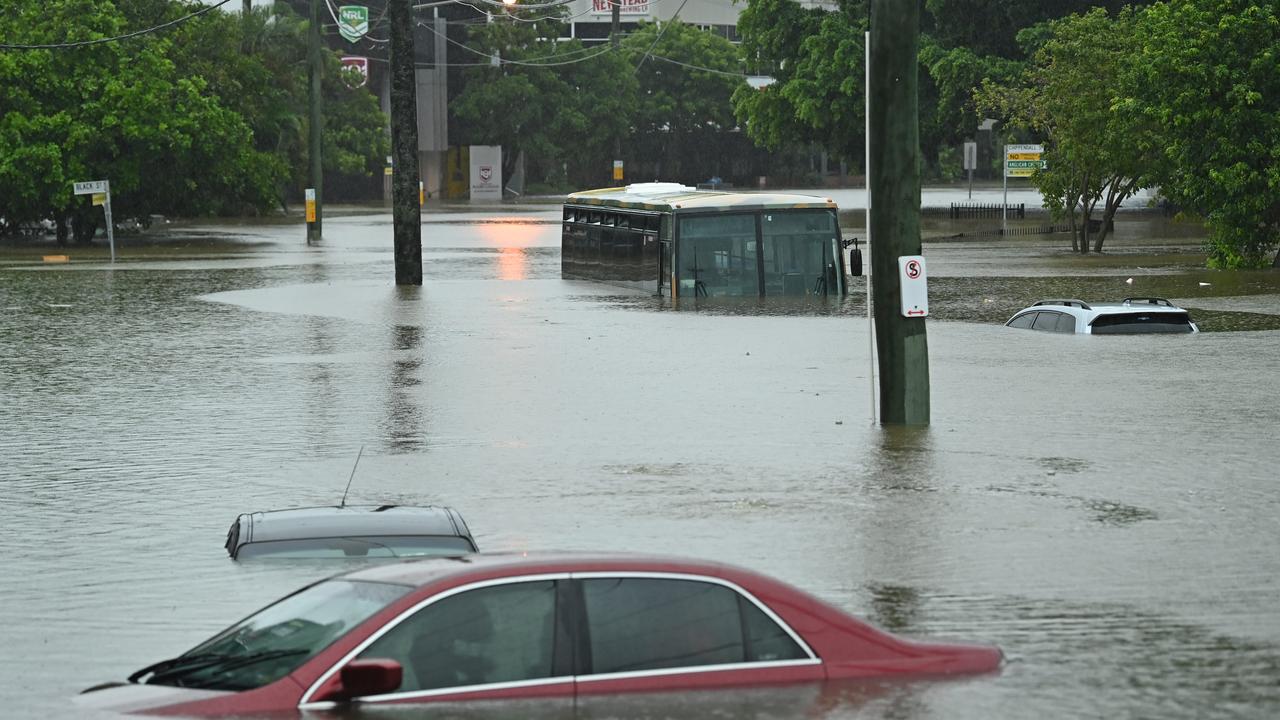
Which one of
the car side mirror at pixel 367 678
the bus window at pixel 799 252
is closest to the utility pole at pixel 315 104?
the bus window at pixel 799 252

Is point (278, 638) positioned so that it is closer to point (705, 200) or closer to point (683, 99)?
point (705, 200)

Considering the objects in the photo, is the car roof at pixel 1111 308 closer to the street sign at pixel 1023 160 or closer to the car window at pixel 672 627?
the car window at pixel 672 627

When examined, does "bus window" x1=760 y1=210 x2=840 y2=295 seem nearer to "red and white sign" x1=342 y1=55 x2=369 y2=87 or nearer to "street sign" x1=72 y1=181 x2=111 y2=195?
"street sign" x1=72 y1=181 x2=111 y2=195

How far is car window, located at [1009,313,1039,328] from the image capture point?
29.2 m

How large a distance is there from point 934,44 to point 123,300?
130ft

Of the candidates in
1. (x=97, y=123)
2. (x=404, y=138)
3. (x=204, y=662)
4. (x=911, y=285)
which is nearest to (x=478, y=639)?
(x=204, y=662)

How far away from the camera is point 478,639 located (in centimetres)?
643

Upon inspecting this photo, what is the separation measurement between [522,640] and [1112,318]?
74.5 ft

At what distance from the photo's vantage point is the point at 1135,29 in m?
54.5

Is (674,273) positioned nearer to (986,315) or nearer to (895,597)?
(986,315)

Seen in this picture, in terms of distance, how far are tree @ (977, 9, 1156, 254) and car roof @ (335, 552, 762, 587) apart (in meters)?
44.2

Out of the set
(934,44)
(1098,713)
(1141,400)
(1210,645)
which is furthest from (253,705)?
(934,44)

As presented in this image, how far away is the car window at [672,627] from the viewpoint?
6.53 meters

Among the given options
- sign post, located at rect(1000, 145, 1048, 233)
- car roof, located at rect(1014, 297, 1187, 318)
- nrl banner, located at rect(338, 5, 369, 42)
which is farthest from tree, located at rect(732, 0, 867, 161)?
car roof, located at rect(1014, 297, 1187, 318)
